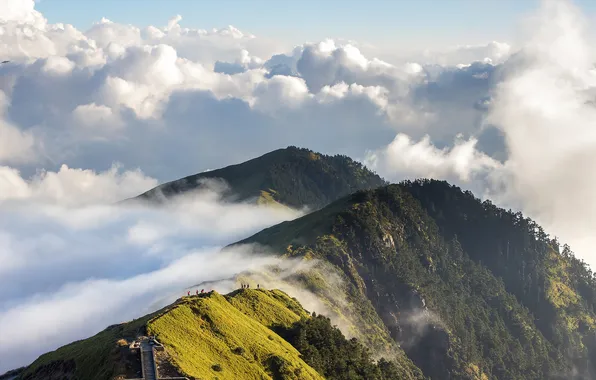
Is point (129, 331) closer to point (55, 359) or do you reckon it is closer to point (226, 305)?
point (55, 359)

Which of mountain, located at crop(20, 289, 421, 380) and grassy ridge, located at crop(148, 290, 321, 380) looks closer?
mountain, located at crop(20, 289, 421, 380)

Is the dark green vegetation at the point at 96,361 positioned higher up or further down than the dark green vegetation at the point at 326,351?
higher up

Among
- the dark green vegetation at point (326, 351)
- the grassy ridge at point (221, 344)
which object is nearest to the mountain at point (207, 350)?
the grassy ridge at point (221, 344)

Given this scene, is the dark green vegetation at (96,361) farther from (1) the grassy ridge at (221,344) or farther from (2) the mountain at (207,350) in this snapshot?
(1) the grassy ridge at (221,344)

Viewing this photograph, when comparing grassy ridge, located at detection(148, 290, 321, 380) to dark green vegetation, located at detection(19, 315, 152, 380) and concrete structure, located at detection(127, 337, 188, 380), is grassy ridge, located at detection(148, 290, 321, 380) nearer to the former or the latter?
concrete structure, located at detection(127, 337, 188, 380)

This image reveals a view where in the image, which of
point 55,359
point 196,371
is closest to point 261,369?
point 196,371

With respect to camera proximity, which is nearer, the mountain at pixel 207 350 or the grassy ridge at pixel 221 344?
the mountain at pixel 207 350

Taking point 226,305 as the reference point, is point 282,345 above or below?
below

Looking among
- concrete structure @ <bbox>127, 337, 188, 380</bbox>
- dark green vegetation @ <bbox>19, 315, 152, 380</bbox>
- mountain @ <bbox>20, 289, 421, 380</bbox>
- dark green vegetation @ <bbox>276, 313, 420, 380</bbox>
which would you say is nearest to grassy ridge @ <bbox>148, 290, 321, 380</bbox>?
mountain @ <bbox>20, 289, 421, 380</bbox>
